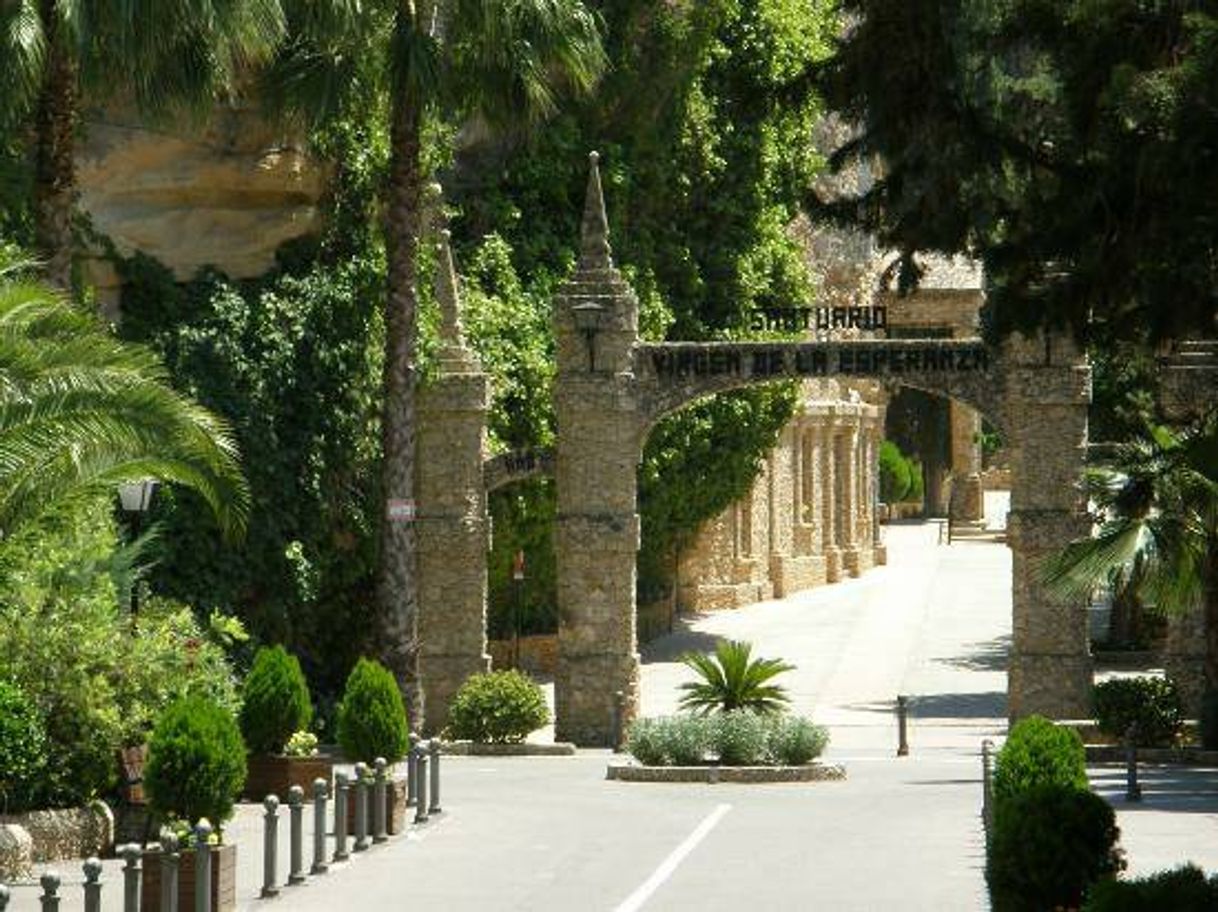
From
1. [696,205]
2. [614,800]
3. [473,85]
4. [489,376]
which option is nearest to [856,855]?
[614,800]

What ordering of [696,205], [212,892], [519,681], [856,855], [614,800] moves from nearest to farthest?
[212,892], [856,855], [614,800], [519,681], [696,205]

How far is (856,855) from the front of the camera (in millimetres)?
24531

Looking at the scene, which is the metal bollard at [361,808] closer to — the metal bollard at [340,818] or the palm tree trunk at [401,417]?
the metal bollard at [340,818]

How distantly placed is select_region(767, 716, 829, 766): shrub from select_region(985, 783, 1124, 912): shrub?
1660 cm

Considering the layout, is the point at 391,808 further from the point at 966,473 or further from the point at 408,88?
the point at 966,473

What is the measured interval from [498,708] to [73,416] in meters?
14.1

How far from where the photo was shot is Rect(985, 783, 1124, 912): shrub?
16562mm

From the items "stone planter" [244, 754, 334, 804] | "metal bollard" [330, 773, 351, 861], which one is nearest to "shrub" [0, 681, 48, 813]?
"metal bollard" [330, 773, 351, 861]

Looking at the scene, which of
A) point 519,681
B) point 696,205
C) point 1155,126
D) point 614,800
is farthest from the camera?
point 696,205

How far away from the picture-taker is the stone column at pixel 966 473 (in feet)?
306

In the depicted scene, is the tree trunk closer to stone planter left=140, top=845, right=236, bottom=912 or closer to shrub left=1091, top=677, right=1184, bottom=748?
stone planter left=140, top=845, right=236, bottom=912

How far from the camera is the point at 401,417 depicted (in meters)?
34.7

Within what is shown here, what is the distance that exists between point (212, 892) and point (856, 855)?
663 cm

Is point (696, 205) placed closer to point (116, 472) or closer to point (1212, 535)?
point (1212, 535)
